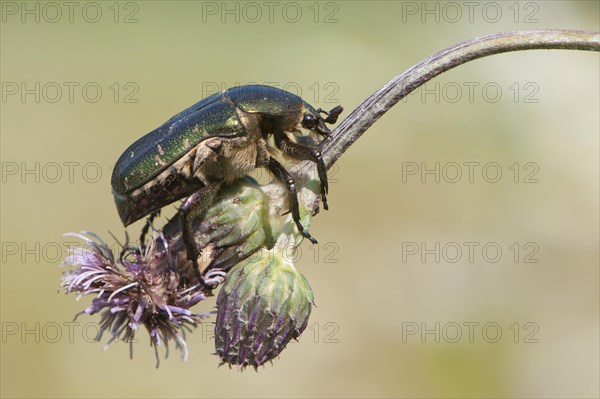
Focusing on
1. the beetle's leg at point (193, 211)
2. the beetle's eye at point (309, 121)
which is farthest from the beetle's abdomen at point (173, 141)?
the beetle's eye at point (309, 121)

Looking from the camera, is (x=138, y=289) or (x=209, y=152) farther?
(x=138, y=289)

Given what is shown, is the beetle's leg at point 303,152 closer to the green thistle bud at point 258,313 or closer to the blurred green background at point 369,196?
the green thistle bud at point 258,313

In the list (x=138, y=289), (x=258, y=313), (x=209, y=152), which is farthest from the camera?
(x=138, y=289)

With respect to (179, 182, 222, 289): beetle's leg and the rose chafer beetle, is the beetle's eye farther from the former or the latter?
(179, 182, 222, 289): beetle's leg

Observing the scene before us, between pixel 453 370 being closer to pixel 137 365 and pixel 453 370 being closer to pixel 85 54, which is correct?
pixel 137 365

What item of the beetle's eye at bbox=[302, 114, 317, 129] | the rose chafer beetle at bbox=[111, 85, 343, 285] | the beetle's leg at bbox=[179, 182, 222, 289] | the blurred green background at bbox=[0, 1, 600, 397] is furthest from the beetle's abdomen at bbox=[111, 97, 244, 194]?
the blurred green background at bbox=[0, 1, 600, 397]

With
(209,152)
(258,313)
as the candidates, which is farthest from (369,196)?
(209,152)

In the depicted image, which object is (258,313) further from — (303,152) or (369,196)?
(369,196)
